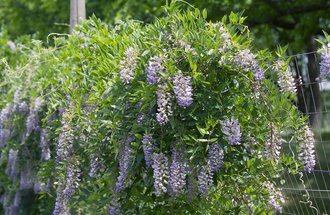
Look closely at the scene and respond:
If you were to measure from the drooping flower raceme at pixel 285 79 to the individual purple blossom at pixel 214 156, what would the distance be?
0.51 meters

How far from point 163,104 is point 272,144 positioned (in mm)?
693

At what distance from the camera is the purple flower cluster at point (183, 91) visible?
3785 mm

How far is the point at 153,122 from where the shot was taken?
13.1 ft

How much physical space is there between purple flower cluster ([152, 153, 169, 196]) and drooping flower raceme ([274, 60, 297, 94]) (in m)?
0.78

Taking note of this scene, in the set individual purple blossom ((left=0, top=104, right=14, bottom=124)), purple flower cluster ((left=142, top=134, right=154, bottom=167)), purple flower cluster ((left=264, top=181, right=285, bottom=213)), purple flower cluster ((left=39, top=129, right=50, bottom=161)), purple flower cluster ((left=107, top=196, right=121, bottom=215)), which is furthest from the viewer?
individual purple blossom ((left=0, top=104, right=14, bottom=124))

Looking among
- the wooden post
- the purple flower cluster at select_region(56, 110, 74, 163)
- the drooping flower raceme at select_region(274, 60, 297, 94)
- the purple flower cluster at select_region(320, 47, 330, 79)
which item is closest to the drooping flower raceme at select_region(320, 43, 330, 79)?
the purple flower cluster at select_region(320, 47, 330, 79)

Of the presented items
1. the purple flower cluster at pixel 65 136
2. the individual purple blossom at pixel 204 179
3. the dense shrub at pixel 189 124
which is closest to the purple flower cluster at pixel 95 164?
the dense shrub at pixel 189 124

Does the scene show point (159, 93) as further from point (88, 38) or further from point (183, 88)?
point (88, 38)

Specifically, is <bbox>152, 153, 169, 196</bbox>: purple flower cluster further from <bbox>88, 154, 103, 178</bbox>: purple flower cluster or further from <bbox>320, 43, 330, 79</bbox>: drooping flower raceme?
<bbox>320, 43, 330, 79</bbox>: drooping flower raceme

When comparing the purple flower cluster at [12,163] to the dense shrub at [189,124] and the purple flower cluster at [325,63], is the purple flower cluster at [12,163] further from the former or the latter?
the purple flower cluster at [325,63]

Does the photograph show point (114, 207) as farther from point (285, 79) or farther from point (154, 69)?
point (285, 79)

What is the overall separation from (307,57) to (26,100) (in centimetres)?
262

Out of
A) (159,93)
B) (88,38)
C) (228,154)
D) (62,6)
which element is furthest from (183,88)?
(62,6)

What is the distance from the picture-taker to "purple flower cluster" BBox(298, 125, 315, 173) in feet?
13.1
